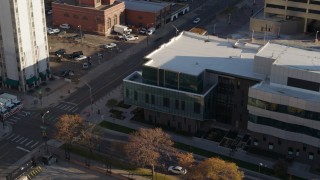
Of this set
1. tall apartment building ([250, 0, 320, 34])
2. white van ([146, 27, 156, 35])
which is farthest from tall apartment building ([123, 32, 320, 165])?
tall apartment building ([250, 0, 320, 34])

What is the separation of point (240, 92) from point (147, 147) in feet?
90.5

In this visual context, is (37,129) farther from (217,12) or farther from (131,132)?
(217,12)

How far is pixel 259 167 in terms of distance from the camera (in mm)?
98062

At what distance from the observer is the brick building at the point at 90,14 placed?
547ft

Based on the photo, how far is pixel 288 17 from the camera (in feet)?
572

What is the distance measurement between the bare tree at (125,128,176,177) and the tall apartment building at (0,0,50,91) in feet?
150

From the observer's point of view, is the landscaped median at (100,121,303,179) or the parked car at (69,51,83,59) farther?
the parked car at (69,51,83,59)

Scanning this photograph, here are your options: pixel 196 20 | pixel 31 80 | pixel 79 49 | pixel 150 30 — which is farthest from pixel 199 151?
pixel 196 20

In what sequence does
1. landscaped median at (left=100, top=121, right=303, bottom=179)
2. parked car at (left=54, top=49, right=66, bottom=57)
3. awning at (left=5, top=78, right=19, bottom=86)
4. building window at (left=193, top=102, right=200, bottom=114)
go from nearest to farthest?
1. landscaped median at (left=100, top=121, right=303, bottom=179)
2. building window at (left=193, top=102, right=200, bottom=114)
3. awning at (left=5, top=78, right=19, bottom=86)
4. parked car at (left=54, top=49, right=66, bottom=57)

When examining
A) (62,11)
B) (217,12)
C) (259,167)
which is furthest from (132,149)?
(217,12)

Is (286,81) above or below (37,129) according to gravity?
above

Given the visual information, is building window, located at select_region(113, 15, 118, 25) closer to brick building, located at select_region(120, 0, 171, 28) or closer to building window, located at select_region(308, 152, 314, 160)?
brick building, located at select_region(120, 0, 171, 28)

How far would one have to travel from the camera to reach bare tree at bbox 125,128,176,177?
91375 millimetres

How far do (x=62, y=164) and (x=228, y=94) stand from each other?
38536 mm
